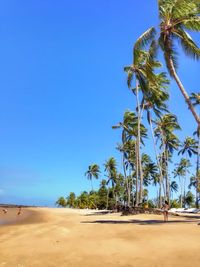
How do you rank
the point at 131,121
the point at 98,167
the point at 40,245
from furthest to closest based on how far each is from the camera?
the point at 98,167 → the point at 131,121 → the point at 40,245

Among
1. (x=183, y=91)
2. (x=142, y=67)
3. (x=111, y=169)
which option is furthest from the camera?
(x=111, y=169)

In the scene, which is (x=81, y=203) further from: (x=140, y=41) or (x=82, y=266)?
(x=82, y=266)

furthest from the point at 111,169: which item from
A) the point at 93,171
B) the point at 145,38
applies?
the point at 145,38

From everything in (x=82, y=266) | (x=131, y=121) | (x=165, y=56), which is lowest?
(x=82, y=266)

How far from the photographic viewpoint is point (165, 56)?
22.7 meters

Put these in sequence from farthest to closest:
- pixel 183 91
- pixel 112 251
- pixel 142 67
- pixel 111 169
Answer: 1. pixel 111 169
2. pixel 142 67
3. pixel 183 91
4. pixel 112 251

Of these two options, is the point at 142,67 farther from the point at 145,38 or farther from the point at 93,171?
the point at 93,171

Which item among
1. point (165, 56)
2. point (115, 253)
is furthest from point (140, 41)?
point (115, 253)

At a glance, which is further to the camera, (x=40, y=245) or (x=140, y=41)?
(x=140, y=41)

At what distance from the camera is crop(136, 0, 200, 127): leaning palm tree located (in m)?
21.2

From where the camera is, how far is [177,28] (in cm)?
2197

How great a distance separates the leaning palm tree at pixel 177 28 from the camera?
21172 millimetres

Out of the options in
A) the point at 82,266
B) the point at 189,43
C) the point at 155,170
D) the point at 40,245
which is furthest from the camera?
the point at 155,170

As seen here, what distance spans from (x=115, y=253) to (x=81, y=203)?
8328cm
